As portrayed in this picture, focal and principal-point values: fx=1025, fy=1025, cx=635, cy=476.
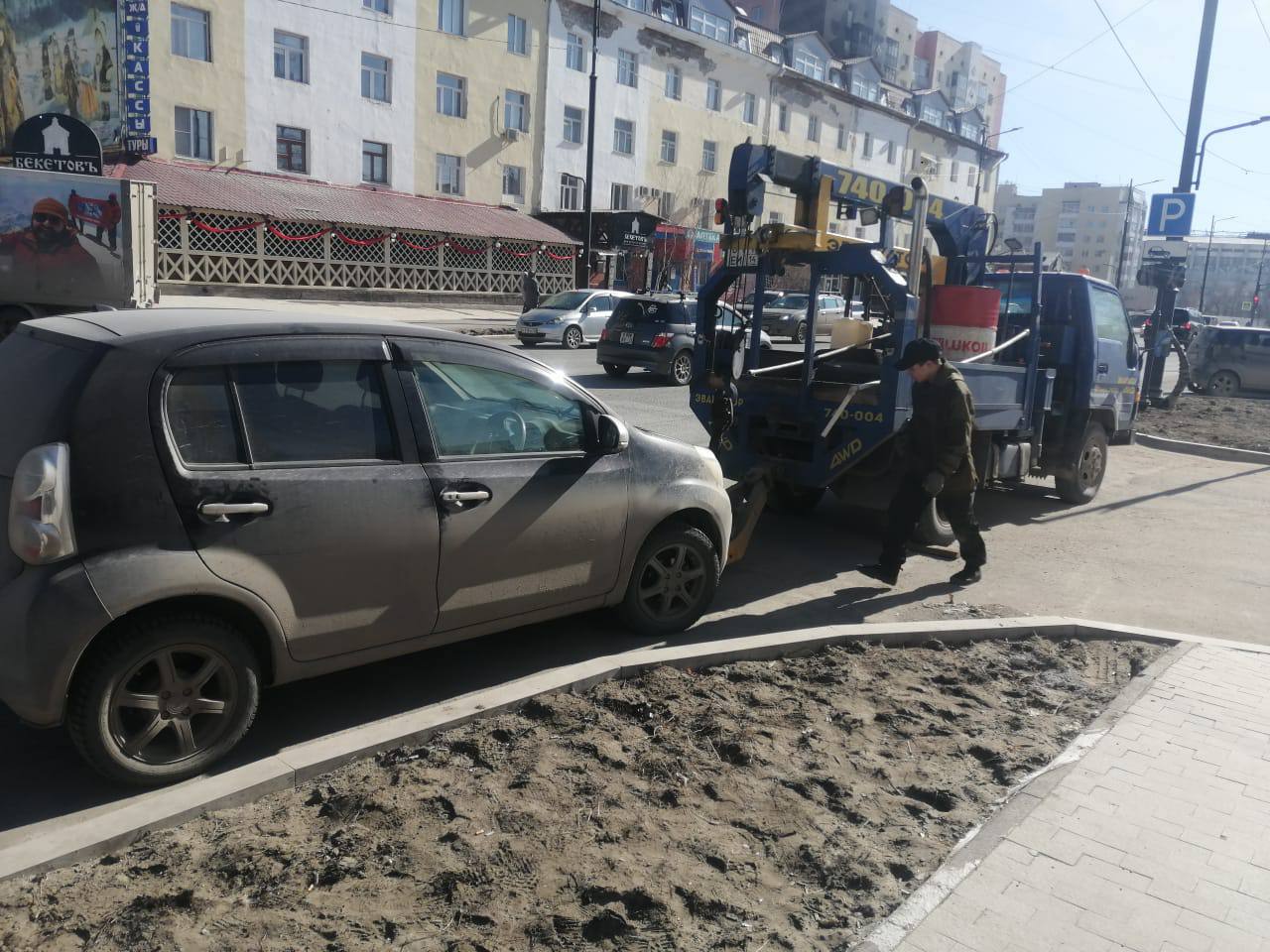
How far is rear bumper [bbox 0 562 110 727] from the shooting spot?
333 cm

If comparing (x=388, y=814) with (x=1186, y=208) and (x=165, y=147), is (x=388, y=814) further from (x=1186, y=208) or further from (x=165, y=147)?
(x=165, y=147)

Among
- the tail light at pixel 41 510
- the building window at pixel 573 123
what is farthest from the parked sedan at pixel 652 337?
the building window at pixel 573 123

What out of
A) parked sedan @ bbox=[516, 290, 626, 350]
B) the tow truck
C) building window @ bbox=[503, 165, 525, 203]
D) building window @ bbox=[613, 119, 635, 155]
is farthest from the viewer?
building window @ bbox=[613, 119, 635, 155]

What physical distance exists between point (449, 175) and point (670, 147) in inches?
462

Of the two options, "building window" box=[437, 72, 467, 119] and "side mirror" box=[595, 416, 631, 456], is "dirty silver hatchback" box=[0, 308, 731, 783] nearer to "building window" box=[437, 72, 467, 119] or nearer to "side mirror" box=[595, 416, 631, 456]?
"side mirror" box=[595, 416, 631, 456]

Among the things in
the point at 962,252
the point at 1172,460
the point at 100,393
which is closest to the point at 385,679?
the point at 100,393

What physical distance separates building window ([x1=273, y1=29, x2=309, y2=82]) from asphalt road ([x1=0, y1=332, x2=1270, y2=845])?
973 inches

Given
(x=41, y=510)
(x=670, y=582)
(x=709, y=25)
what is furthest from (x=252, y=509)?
(x=709, y=25)

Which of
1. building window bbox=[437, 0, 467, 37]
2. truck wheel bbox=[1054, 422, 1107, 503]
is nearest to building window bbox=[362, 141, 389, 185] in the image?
building window bbox=[437, 0, 467, 37]

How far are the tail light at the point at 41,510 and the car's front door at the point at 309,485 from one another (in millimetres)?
353

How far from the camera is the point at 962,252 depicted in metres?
9.45

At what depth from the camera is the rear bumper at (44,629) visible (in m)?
3.33

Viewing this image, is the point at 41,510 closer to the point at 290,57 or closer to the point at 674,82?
the point at 290,57

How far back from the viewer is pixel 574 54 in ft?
128
